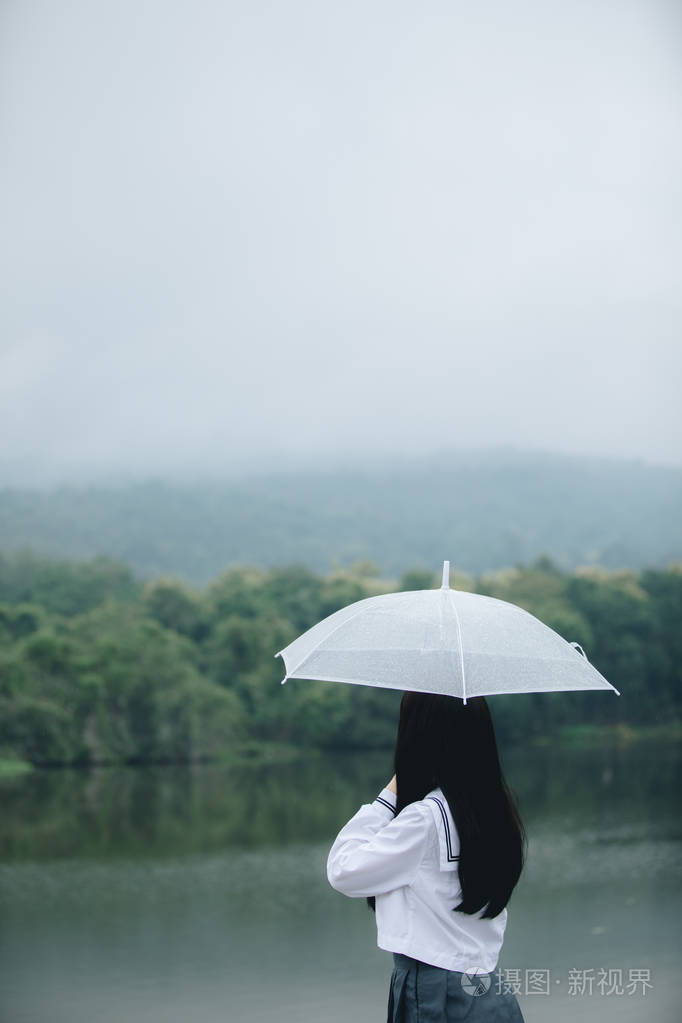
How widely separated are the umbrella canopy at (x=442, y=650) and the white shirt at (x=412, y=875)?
18 centimetres

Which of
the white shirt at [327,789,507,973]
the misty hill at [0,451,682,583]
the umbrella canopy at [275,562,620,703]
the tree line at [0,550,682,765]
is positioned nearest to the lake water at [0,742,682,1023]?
the tree line at [0,550,682,765]

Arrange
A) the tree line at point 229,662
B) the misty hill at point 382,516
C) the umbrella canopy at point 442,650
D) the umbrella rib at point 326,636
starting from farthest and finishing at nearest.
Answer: the misty hill at point 382,516 → the tree line at point 229,662 → the umbrella rib at point 326,636 → the umbrella canopy at point 442,650

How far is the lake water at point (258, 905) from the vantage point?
19.9ft

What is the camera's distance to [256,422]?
36844 mm

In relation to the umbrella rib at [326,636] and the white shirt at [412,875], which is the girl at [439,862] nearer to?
the white shirt at [412,875]

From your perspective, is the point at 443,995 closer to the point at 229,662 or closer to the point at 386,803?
the point at 386,803

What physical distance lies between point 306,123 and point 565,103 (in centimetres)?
716

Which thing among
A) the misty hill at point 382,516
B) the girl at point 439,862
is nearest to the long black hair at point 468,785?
the girl at point 439,862

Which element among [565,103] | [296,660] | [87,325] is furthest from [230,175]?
[296,660]

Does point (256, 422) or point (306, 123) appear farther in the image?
point (256, 422)

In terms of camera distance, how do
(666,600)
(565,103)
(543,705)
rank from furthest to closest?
1. (565,103)
2. (666,600)
3. (543,705)

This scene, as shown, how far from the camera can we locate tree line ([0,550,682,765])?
643 inches

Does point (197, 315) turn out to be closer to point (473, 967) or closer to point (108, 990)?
point (108, 990)

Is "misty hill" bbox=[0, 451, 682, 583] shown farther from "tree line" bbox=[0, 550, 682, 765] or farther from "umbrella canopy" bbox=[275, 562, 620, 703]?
"umbrella canopy" bbox=[275, 562, 620, 703]
